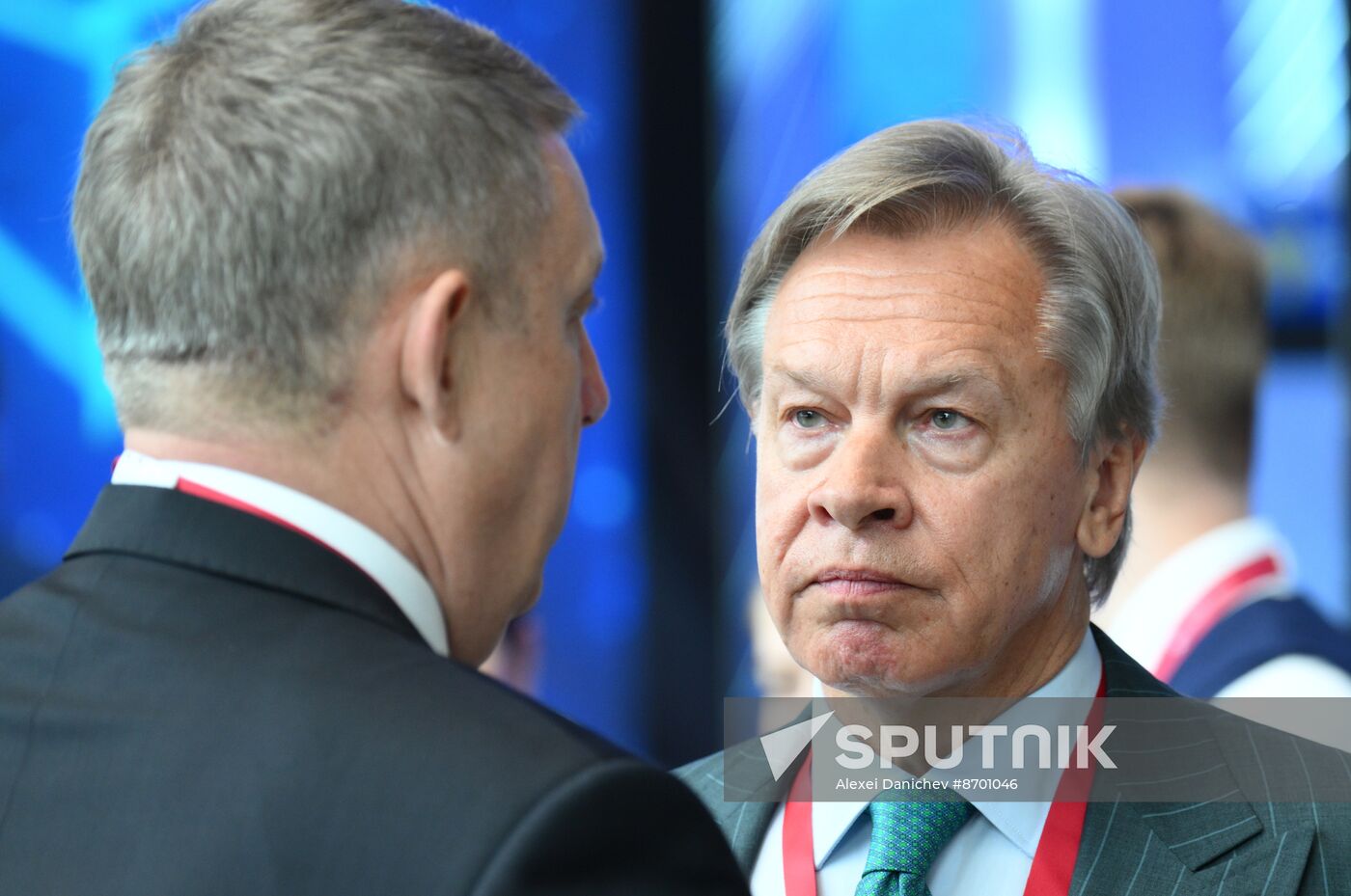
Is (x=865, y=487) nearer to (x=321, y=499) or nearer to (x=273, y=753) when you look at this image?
(x=321, y=499)

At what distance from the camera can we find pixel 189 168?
4.33ft

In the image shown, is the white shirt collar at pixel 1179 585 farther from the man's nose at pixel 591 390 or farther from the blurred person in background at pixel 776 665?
the man's nose at pixel 591 390

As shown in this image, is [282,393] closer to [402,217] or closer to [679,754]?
[402,217]

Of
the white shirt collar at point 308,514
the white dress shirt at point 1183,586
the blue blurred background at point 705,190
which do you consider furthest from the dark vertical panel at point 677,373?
the white shirt collar at point 308,514

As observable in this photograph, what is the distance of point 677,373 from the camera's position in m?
5.42

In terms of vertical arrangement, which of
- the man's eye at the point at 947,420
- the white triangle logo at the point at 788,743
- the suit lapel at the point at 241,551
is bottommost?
the white triangle logo at the point at 788,743

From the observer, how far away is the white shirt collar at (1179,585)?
9.78 ft

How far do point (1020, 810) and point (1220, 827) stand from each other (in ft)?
0.80

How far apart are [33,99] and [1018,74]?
9.94 ft

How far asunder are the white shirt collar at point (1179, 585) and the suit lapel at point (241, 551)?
6.68ft

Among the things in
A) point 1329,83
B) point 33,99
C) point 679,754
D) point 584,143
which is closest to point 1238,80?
point 1329,83

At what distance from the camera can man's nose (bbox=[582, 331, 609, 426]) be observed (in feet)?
5.11

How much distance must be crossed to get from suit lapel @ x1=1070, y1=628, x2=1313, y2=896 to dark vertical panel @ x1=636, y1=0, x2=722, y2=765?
3.49 meters

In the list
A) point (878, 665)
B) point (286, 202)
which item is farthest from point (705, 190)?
point (286, 202)
